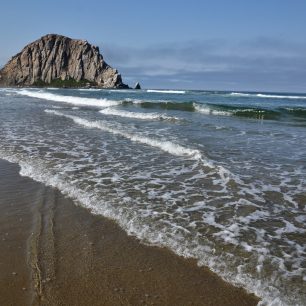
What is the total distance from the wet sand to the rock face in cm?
12634

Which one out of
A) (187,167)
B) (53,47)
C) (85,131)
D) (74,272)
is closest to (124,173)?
(187,167)

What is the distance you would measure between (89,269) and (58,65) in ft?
460

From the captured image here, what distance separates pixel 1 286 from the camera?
412cm

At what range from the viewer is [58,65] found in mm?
137250

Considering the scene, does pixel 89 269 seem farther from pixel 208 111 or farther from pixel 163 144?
pixel 208 111

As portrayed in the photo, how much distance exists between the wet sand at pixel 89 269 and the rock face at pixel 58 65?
126 m

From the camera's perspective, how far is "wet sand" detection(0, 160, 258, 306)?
399 cm

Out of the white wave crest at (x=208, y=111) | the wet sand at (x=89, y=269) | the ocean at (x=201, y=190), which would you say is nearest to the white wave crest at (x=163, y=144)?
the ocean at (x=201, y=190)

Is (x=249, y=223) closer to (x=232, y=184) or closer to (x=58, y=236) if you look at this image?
(x=232, y=184)

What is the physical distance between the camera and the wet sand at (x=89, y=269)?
399 centimetres

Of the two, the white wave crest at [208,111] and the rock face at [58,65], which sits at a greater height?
the rock face at [58,65]

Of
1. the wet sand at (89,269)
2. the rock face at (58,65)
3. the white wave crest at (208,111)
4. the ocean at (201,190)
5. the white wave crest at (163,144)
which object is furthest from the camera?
the rock face at (58,65)

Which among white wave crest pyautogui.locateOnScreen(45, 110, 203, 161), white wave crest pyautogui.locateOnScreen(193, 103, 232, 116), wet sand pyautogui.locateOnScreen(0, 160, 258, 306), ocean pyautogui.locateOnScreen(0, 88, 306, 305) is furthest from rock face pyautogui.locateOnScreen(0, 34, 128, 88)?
wet sand pyautogui.locateOnScreen(0, 160, 258, 306)

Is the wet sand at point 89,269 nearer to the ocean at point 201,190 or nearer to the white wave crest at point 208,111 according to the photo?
the ocean at point 201,190
